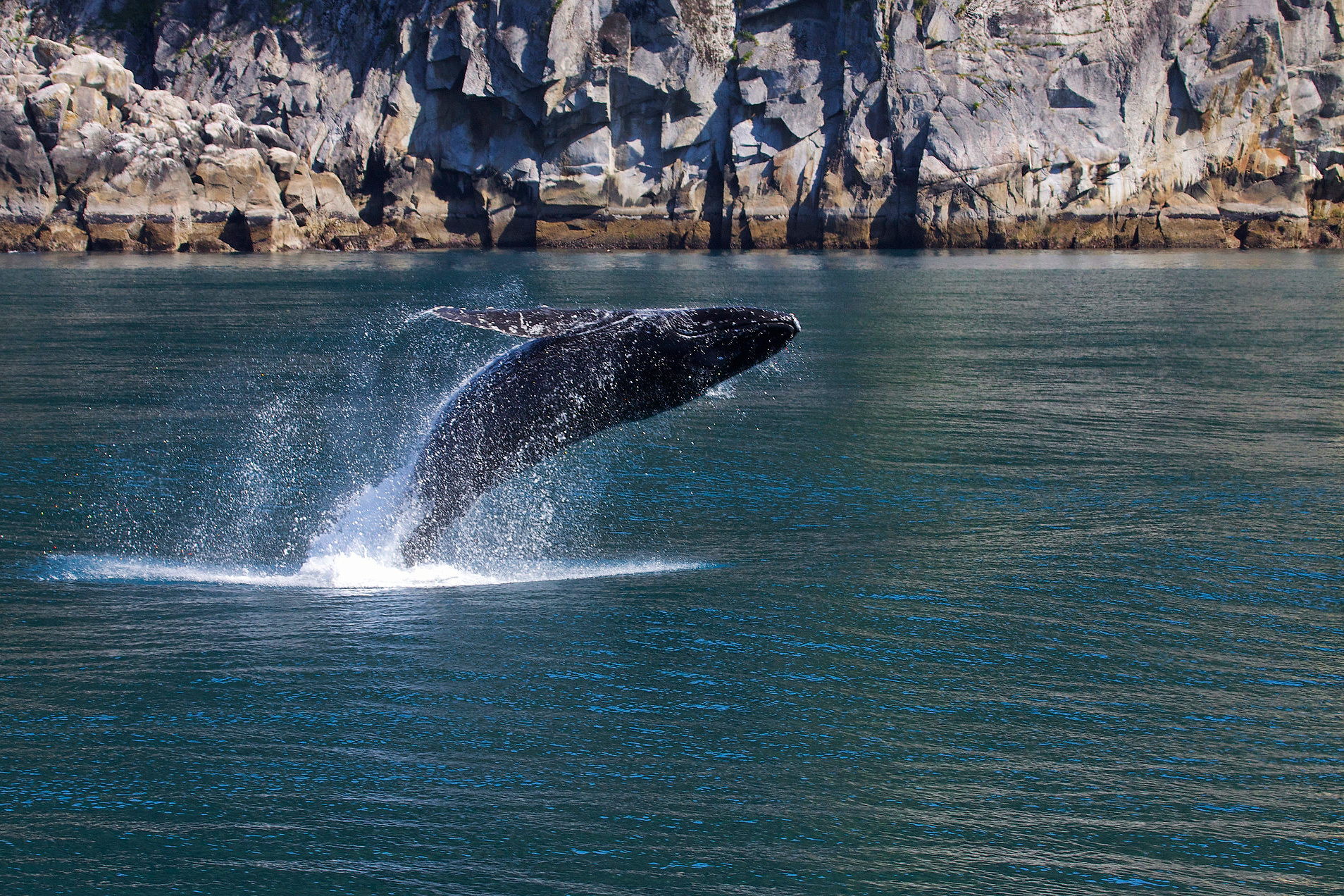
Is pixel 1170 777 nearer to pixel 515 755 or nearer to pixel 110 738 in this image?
pixel 515 755

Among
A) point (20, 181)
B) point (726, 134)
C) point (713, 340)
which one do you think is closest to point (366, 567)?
point (713, 340)

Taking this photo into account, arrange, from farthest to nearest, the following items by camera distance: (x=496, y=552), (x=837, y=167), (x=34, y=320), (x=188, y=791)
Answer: (x=837, y=167) < (x=34, y=320) < (x=496, y=552) < (x=188, y=791)

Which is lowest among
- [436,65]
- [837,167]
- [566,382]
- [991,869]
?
[991,869]

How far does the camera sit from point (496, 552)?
13.0 meters

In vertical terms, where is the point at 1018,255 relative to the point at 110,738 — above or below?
above

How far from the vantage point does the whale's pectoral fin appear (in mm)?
9070

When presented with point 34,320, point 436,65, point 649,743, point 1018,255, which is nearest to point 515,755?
point 649,743

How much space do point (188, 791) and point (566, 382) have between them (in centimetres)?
429

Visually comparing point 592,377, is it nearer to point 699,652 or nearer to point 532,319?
point 532,319

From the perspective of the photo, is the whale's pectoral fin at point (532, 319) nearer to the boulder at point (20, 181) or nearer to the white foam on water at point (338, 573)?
the white foam on water at point (338, 573)

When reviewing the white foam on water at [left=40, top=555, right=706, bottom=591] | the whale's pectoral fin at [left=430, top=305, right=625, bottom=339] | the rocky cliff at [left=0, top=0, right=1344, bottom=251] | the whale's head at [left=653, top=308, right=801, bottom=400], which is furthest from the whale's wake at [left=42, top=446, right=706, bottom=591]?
the rocky cliff at [left=0, top=0, right=1344, bottom=251]

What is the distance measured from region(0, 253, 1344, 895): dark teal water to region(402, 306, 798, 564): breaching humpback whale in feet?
5.61

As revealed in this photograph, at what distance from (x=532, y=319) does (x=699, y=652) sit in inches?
122

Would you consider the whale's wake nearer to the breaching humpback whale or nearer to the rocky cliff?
the breaching humpback whale
